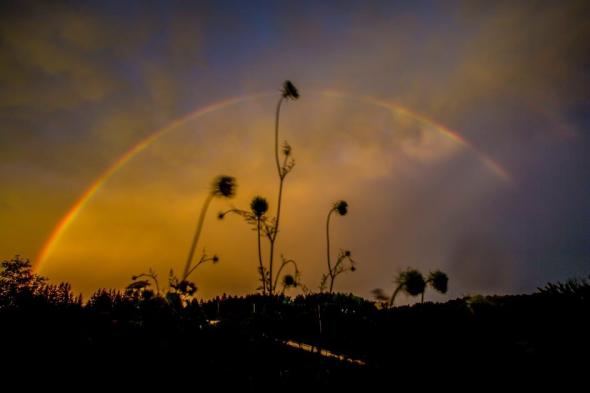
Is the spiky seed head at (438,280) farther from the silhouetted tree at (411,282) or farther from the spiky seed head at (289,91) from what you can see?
the spiky seed head at (289,91)

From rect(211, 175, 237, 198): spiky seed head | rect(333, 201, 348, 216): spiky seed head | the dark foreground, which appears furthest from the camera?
rect(333, 201, 348, 216): spiky seed head

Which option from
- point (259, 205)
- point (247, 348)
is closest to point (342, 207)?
point (259, 205)

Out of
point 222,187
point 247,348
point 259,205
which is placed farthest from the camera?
point 259,205

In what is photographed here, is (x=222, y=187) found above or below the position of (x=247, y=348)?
above

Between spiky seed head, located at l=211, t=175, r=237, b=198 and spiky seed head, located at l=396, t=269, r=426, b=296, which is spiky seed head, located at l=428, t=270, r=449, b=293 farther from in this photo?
spiky seed head, located at l=211, t=175, r=237, b=198

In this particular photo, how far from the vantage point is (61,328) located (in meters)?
5.05

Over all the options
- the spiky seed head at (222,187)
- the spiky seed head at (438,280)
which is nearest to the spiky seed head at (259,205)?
the spiky seed head at (222,187)

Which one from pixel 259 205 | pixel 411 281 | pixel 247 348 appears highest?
pixel 259 205

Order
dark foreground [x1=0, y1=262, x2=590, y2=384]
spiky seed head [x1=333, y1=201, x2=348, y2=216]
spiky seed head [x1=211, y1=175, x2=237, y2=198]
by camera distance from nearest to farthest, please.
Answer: dark foreground [x1=0, y1=262, x2=590, y2=384]
spiky seed head [x1=211, y1=175, x2=237, y2=198]
spiky seed head [x1=333, y1=201, x2=348, y2=216]

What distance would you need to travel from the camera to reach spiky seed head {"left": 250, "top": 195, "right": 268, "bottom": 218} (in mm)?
11728

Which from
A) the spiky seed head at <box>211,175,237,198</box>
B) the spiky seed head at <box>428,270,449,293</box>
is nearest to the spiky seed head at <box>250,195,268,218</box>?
the spiky seed head at <box>211,175,237,198</box>

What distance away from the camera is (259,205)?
12.0m

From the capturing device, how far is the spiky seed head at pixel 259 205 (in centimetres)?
1173

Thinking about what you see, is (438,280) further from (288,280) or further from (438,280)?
(288,280)
